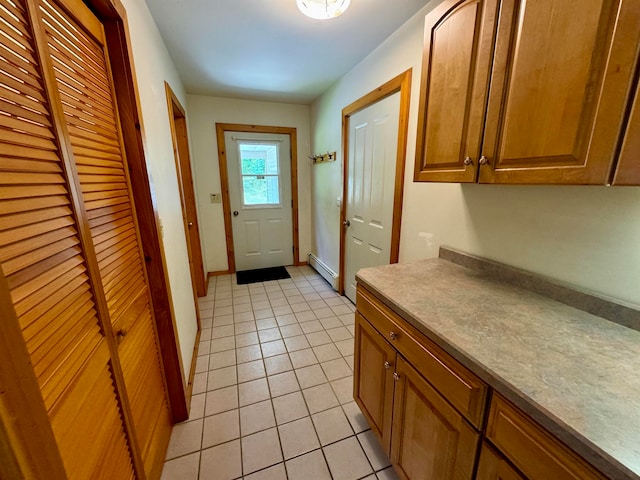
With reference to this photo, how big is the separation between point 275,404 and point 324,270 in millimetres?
1980

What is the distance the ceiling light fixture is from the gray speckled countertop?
146 centimetres

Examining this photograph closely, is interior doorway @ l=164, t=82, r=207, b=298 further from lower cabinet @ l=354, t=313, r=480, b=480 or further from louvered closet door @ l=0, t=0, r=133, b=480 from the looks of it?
lower cabinet @ l=354, t=313, r=480, b=480

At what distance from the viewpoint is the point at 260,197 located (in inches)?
146

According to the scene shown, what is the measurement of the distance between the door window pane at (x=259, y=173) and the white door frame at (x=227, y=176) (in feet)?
0.67

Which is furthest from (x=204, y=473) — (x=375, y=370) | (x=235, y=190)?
(x=235, y=190)

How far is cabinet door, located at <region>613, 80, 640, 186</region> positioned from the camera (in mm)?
616

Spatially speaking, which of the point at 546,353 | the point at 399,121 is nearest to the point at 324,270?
the point at 399,121

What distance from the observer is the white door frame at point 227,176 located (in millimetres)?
3326

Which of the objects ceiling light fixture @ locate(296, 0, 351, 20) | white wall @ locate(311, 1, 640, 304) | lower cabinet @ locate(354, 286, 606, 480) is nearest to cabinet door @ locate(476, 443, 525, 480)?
lower cabinet @ locate(354, 286, 606, 480)

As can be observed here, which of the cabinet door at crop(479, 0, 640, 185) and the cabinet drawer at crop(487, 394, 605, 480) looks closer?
the cabinet drawer at crop(487, 394, 605, 480)

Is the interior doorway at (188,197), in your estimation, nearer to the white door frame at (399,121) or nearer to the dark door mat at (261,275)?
the dark door mat at (261,275)

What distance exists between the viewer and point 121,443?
88cm

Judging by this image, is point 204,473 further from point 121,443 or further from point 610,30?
point 610,30

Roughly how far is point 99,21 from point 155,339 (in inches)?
54.4
